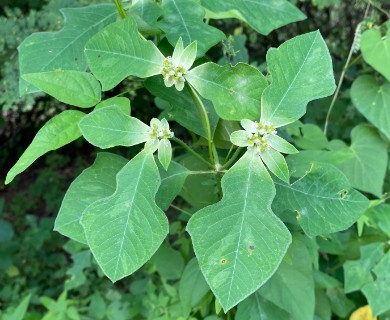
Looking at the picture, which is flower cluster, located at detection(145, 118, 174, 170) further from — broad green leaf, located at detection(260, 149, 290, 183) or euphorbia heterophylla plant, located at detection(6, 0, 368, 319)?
broad green leaf, located at detection(260, 149, 290, 183)

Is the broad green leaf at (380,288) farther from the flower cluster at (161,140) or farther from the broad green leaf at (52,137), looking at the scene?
the broad green leaf at (52,137)

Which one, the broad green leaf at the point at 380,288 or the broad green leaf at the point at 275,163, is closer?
the broad green leaf at the point at 275,163

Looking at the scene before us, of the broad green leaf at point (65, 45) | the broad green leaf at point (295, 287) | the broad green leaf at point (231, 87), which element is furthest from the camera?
the broad green leaf at point (295, 287)

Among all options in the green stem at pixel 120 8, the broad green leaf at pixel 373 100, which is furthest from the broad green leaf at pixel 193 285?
the broad green leaf at pixel 373 100

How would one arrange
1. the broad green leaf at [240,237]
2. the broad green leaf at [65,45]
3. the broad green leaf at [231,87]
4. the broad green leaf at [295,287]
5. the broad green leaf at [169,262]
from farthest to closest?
the broad green leaf at [169,262]
the broad green leaf at [295,287]
the broad green leaf at [65,45]
the broad green leaf at [231,87]
the broad green leaf at [240,237]

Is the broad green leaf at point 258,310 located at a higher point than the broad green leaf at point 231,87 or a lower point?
lower

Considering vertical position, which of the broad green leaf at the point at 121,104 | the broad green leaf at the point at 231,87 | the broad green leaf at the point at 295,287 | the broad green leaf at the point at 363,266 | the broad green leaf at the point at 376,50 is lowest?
the broad green leaf at the point at 363,266
